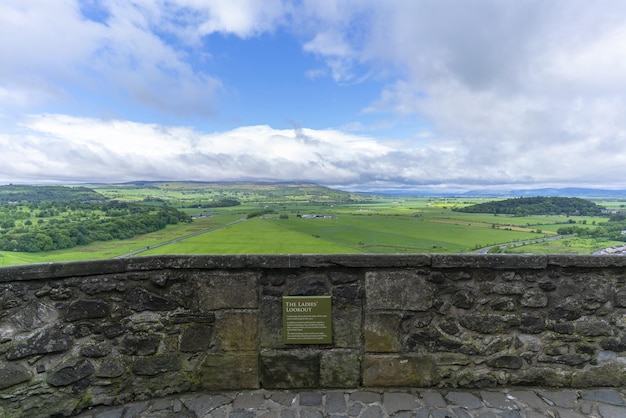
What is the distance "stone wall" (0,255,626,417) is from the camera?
3.04 meters

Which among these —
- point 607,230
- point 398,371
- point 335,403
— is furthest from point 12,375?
point 607,230

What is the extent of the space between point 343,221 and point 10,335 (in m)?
13.0

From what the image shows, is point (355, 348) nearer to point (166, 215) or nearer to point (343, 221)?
point (166, 215)

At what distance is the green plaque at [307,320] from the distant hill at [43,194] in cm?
1328

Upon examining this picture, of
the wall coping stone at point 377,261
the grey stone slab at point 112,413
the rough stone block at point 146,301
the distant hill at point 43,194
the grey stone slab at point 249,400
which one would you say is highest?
the distant hill at point 43,194

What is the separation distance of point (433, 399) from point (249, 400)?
1773 millimetres

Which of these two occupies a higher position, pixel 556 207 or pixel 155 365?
pixel 556 207

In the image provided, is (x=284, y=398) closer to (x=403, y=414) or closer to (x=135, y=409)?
(x=403, y=414)

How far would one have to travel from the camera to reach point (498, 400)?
2922 millimetres

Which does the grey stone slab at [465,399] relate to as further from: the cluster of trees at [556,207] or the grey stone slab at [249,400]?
the cluster of trees at [556,207]

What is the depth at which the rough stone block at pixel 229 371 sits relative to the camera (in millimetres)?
3145

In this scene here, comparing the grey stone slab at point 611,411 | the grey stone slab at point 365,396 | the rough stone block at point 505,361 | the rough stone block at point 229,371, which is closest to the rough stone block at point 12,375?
the rough stone block at point 229,371

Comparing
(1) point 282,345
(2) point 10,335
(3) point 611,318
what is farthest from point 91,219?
(3) point 611,318

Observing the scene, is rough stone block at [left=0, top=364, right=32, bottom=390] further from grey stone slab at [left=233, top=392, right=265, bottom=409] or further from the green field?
the green field
